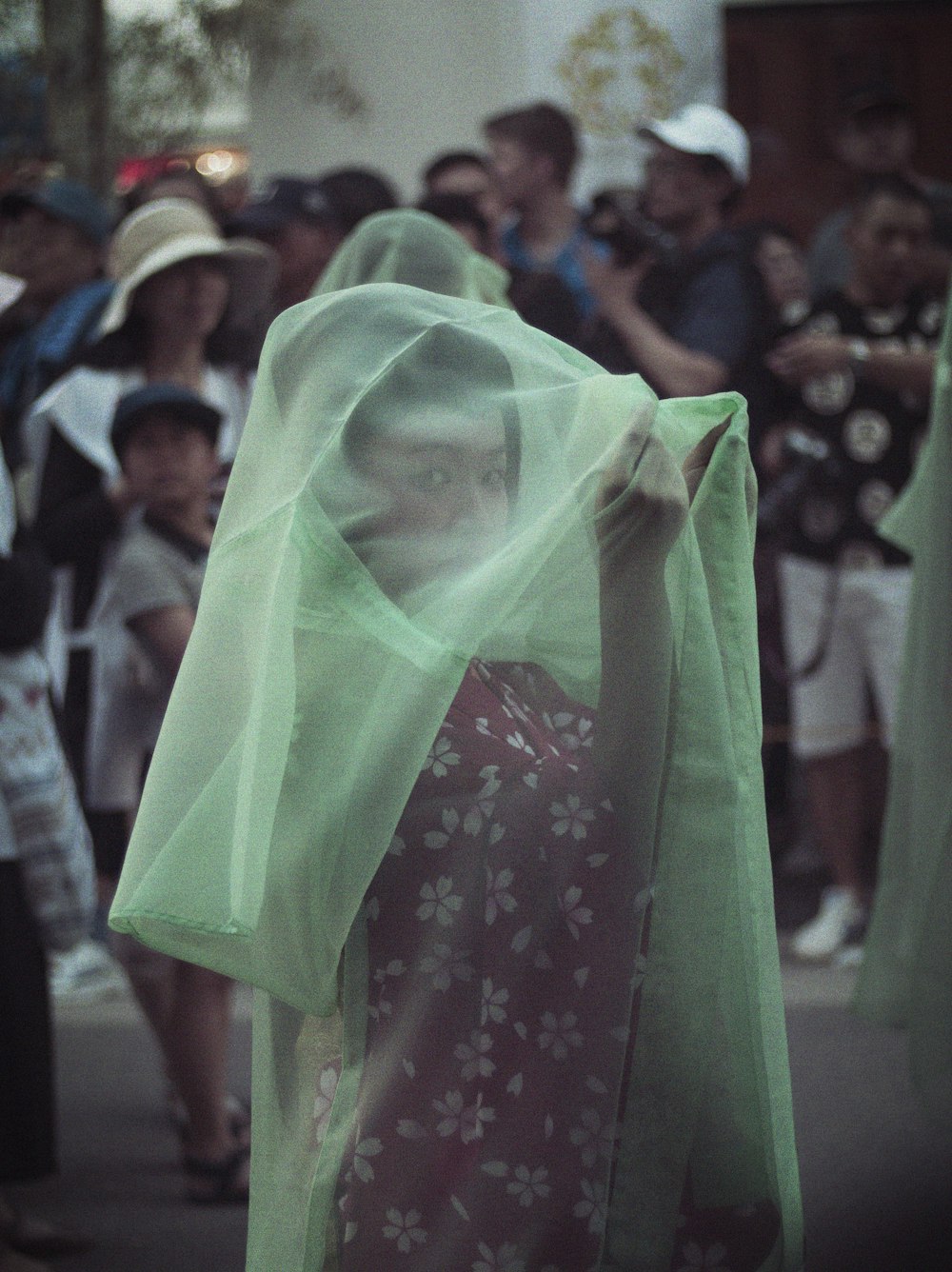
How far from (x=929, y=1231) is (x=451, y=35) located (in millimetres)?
4420

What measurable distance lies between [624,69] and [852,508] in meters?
1.82

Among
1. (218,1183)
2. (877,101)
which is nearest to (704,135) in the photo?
(877,101)

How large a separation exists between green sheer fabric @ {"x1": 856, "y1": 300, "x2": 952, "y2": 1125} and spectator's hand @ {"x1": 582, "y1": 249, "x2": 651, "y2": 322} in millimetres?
1284

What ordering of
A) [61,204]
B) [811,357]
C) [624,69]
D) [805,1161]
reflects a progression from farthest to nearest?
1. [624,69]
2. [61,204]
3. [811,357]
4. [805,1161]

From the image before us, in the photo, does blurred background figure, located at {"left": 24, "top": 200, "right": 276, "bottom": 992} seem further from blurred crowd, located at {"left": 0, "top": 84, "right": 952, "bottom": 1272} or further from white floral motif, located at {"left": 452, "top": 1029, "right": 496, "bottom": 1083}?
white floral motif, located at {"left": 452, "top": 1029, "right": 496, "bottom": 1083}

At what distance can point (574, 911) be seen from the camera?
5.78 ft

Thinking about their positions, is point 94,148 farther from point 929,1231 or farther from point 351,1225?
point 351,1225

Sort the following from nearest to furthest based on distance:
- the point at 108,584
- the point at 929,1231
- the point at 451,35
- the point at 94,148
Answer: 1. the point at 929,1231
2. the point at 108,584
3. the point at 451,35
4. the point at 94,148

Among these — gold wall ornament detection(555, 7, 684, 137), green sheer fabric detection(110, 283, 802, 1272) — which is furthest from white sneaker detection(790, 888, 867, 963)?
green sheer fabric detection(110, 283, 802, 1272)

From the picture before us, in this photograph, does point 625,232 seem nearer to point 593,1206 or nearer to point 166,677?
point 166,677

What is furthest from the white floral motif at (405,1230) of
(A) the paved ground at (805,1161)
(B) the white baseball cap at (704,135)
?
(B) the white baseball cap at (704,135)

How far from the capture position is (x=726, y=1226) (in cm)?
174

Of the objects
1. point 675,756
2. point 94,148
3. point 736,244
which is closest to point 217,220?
point 736,244

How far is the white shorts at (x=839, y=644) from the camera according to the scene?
472 cm
